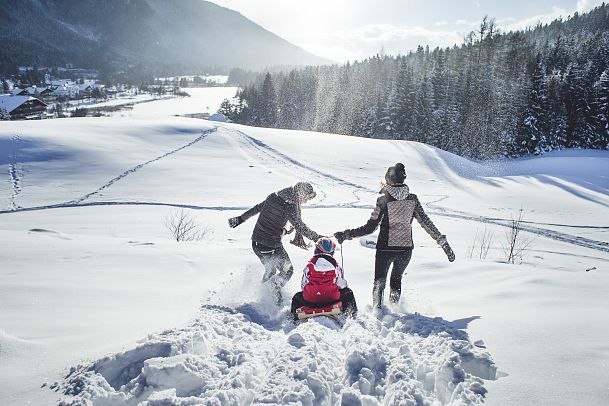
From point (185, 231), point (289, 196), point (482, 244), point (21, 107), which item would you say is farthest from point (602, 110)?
point (21, 107)

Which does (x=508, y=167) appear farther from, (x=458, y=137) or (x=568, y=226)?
(x=568, y=226)

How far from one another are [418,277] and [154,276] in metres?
4.26

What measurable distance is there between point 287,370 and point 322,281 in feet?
5.29

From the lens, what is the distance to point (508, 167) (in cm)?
2992

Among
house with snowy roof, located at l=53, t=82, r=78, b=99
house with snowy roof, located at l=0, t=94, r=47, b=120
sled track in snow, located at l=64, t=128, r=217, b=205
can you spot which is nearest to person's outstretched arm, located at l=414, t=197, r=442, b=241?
sled track in snow, located at l=64, t=128, r=217, b=205

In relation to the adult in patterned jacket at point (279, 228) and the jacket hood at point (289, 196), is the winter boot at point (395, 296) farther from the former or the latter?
the jacket hood at point (289, 196)

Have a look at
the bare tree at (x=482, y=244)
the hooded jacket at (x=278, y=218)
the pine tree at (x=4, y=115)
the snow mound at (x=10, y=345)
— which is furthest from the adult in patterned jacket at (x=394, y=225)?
the pine tree at (x=4, y=115)

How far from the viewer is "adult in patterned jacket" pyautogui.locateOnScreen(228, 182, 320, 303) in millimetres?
5004

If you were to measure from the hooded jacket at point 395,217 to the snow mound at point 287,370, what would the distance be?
1.25 metres

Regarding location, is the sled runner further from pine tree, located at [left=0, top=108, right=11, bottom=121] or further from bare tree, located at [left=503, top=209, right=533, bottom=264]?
pine tree, located at [left=0, top=108, right=11, bottom=121]

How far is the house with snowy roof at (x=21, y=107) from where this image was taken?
2481 inches

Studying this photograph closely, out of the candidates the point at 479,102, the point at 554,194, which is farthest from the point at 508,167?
the point at 479,102

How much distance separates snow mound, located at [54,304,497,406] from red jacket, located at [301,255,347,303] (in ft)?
2.24

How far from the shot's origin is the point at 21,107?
66.2m
